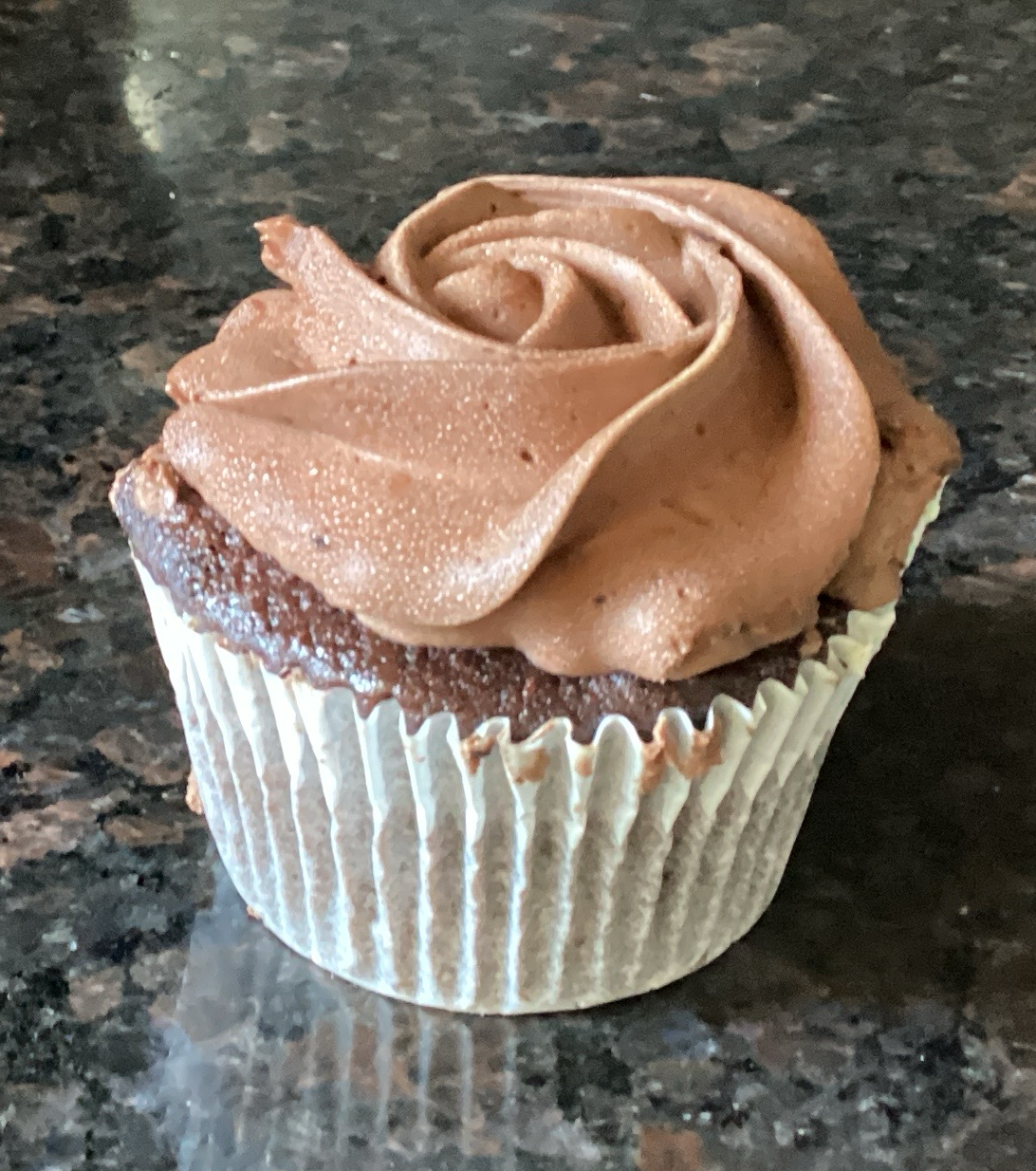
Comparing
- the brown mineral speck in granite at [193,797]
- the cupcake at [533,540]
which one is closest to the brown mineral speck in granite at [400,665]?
the cupcake at [533,540]

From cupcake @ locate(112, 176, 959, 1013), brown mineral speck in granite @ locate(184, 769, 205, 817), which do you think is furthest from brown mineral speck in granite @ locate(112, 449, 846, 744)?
brown mineral speck in granite @ locate(184, 769, 205, 817)

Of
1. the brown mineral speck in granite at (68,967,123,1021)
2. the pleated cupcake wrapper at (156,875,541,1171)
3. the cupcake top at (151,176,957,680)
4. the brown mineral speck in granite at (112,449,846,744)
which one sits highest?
the cupcake top at (151,176,957,680)

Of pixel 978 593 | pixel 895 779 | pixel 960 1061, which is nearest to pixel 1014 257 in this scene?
pixel 978 593

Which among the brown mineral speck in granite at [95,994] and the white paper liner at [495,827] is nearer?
the white paper liner at [495,827]

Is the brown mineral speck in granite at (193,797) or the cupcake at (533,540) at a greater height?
the cupcake at (533,540)

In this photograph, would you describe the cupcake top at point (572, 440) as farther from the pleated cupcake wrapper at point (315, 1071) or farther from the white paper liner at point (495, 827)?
the pleated cupcake wrapper at point (315, 1071)

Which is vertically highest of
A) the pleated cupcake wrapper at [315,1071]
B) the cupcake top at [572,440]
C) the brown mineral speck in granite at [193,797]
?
the cupcake top at [572,440]

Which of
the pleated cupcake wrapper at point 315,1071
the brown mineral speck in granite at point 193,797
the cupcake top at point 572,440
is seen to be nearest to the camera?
the cupcake top at point 572,440

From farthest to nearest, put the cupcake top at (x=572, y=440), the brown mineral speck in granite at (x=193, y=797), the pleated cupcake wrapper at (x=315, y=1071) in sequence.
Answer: the brown mineral speck in granite at (x=193, y=797) < the pleated cupcake wrapper at (x=315, y=1071) < the cupcake top at (x=572, y=440)

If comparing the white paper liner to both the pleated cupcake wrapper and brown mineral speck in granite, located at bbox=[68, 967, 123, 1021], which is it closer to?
the pleated cupcake wrapper

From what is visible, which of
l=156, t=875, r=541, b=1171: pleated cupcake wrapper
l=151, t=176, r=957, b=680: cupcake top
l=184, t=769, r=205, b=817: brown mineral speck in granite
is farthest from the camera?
l=184, t=769, r=205, b=817: brown mineral speck in granite

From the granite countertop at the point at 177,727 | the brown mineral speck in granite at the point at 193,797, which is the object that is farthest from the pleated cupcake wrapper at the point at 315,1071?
the brown mineral speck in granite at the point at 193,797
